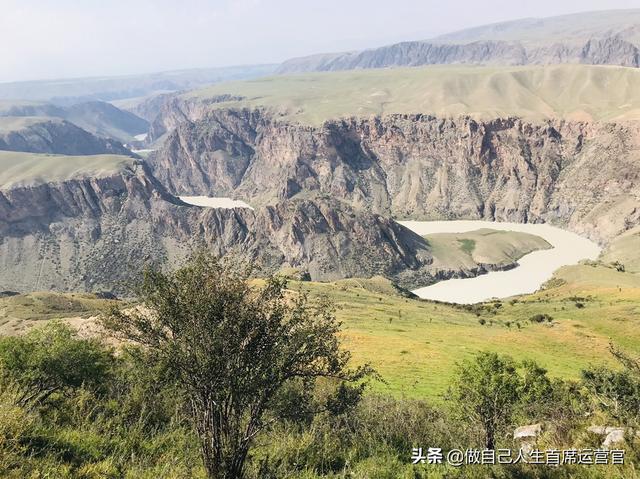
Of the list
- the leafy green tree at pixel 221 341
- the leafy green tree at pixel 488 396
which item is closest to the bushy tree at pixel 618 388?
the leafy green tree at pixel 488 396

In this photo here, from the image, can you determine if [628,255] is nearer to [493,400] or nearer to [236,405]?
[493,400]

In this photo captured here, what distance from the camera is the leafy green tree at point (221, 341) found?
15.0 m

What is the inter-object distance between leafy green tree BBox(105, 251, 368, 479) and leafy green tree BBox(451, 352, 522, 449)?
13.0 meters

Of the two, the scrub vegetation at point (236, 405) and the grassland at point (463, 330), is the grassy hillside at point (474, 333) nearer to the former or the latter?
the grassland at point (463, 330)

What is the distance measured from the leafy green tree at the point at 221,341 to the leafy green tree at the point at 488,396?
42.6 feet

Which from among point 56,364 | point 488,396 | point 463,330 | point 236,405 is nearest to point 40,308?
point 463,330

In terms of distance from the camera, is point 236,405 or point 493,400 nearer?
point 236,405

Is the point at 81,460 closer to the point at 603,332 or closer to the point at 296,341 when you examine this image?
the point at 296,341

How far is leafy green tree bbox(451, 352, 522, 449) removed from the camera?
25.1m

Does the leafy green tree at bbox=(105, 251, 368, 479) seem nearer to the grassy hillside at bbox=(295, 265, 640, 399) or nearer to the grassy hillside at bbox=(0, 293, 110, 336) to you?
the grassy hillside at bbox=(295, 265, 640, 399)

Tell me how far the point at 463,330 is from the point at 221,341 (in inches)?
2675

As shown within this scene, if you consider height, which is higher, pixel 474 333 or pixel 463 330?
pixel 474 333

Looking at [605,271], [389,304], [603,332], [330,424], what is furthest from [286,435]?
[605,271]

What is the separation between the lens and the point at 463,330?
76312 millimetres
